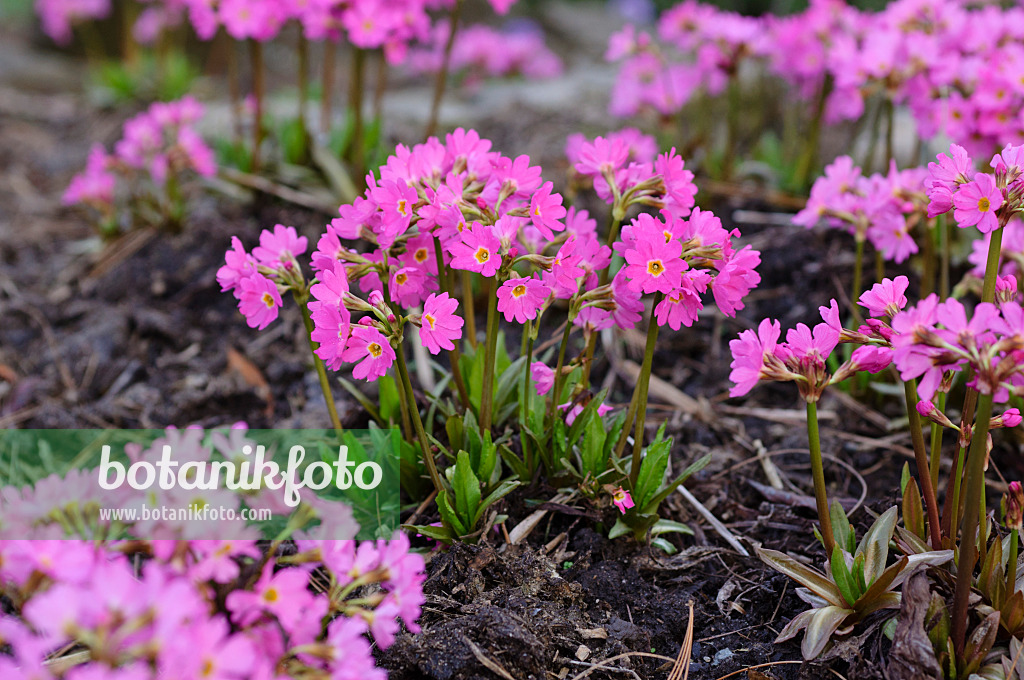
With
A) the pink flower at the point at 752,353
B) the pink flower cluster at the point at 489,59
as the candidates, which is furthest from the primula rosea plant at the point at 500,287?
the pink flower cluster at the point at 489,59

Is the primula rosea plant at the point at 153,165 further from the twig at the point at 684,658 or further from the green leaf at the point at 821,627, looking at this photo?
A: the green leaf at the point at 821,627

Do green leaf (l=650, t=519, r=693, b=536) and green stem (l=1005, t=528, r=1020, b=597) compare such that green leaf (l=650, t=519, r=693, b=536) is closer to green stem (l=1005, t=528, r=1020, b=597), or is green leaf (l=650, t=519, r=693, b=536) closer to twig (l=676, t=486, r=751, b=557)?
twig (l=676, t=486, r=751, b=557)

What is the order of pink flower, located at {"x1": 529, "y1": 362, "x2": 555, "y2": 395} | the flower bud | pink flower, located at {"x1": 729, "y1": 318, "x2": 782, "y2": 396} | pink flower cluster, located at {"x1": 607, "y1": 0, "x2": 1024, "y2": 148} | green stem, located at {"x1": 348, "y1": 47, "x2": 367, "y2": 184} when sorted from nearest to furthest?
pink flower, located at {"x1": 729, "y1": 318, "x2": 782, "y2": 396} → the flower bud → pink flower, located at {"x1": 529, "y1": 362, "x2": 555, "y2": 395} → pink flower cluster, located at {"x1": 607, "y1": 0, "x2": 1024, "y2": 148} → green stem, located at {"x1": 348, "y1": 47, "x2": 367, "y2": 184}

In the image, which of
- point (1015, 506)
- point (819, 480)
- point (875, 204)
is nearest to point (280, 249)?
point (819, 480)

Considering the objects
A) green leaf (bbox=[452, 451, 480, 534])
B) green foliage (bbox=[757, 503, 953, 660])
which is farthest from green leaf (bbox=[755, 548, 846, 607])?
green leaf (bbox=[452, 451, 480, 534])

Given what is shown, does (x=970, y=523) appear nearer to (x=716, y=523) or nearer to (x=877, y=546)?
(x=877, y=546)

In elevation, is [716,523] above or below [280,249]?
below
